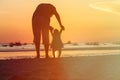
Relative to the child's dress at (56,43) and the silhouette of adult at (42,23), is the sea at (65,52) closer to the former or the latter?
the child's dress at (56,43)

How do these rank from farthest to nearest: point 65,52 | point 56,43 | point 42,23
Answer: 1. point 65,52
2. point 56,43
3. point 42,23

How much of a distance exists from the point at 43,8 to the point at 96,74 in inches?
199

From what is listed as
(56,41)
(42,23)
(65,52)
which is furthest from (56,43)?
(65,52)

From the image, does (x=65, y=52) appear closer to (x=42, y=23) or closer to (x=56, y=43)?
(x=56, y=43)

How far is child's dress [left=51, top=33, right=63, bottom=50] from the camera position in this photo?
49.6 feet

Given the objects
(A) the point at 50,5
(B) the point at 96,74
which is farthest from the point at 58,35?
(B) the point at 96,74

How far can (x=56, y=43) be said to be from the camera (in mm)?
15234

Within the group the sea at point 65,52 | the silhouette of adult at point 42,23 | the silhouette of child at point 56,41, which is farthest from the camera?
the sea at point 65,52

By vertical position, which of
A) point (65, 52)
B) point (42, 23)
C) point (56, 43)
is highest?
point (42, 23)

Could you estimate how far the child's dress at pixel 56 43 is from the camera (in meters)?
15.1

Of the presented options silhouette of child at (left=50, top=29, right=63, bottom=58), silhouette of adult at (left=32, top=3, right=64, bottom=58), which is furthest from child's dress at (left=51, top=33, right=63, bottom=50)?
silhouette of adult at (left=32, top=3, right=64, bottom=58)

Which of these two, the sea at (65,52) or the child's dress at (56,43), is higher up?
the child's dress at (56,43)

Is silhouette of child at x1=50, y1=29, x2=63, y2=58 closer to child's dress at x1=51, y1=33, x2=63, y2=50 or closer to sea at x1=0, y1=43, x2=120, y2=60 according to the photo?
child's dress at x1=51, y1=33, x2=63, y2=50

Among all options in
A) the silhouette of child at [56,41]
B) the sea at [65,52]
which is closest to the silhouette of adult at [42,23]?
the silhouette of child at [56,41]
